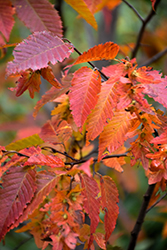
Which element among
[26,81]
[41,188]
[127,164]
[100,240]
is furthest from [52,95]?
[127,164]

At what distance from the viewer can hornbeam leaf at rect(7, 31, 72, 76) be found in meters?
0.34

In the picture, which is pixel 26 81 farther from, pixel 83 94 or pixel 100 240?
pixel 100 240

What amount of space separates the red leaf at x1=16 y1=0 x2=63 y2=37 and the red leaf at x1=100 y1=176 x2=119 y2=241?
1.18 feet

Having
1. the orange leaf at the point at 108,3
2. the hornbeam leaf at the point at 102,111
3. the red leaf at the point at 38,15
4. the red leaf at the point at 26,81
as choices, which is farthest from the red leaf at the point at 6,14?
the orange leaf at the point at 108,3

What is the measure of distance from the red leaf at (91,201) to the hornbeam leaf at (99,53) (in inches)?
8.7

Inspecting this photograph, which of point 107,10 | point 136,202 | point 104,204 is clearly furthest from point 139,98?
point 136,202

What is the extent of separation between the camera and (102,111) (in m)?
0.39

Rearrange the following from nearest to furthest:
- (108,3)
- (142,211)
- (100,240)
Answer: (100,240), (142,211), (108,3)

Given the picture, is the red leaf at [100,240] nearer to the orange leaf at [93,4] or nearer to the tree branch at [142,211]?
the tree branch at [142,211]

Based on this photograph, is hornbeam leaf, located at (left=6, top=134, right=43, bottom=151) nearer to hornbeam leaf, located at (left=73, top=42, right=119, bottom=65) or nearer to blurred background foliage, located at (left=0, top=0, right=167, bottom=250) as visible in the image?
hornbeam leaf, located at (left=73, top=42, right=119, bottom=65)

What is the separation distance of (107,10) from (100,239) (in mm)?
1207

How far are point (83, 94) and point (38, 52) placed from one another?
10 cm

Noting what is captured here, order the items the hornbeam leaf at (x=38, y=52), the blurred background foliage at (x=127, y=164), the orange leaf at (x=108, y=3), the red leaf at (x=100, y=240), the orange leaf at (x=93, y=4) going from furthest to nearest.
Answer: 1. the blurred background foliage at (x=127, y=164)
2. the orange leaf at (x=108, y=3)
3. the orange leaf at (x=93, y=4)
4. the red leaf at (x=100, y=240)
5. the hornbeam leaf at (x=38, y=52)

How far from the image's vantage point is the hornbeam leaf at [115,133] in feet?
1.32
